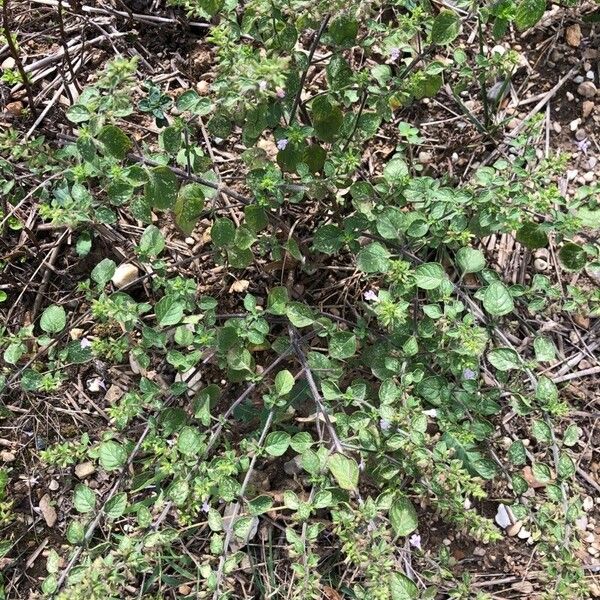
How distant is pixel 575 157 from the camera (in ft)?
11.3

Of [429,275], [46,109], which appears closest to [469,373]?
[429,275]

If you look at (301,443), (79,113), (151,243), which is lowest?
(301,443)

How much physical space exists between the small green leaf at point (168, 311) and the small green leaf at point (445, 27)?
141cm

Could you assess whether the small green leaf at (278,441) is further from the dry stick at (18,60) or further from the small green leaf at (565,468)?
the dry stick at (18,60)

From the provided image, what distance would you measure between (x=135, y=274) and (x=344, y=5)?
1.70m

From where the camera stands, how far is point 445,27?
2.51 m

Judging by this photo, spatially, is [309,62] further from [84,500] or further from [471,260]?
[84,500]

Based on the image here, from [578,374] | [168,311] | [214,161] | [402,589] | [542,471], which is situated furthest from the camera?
[214,161]

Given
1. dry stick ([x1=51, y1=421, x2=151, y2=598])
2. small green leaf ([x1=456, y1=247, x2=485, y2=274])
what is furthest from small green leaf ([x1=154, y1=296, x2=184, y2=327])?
small green leaf ([x1=456, y1=247, x2=485, y2=274])

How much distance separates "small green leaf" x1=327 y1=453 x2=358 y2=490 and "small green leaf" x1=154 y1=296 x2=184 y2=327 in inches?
31.7

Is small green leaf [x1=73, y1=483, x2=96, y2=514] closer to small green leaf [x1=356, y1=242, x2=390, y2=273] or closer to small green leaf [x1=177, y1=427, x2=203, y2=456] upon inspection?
small green leaf [x1=177, y1=427, x2=203, y2=456]

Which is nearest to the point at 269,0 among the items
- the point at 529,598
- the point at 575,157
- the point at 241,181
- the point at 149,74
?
the point at 241,181

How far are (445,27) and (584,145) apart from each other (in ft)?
4.02

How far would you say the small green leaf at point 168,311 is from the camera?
2645 mm
